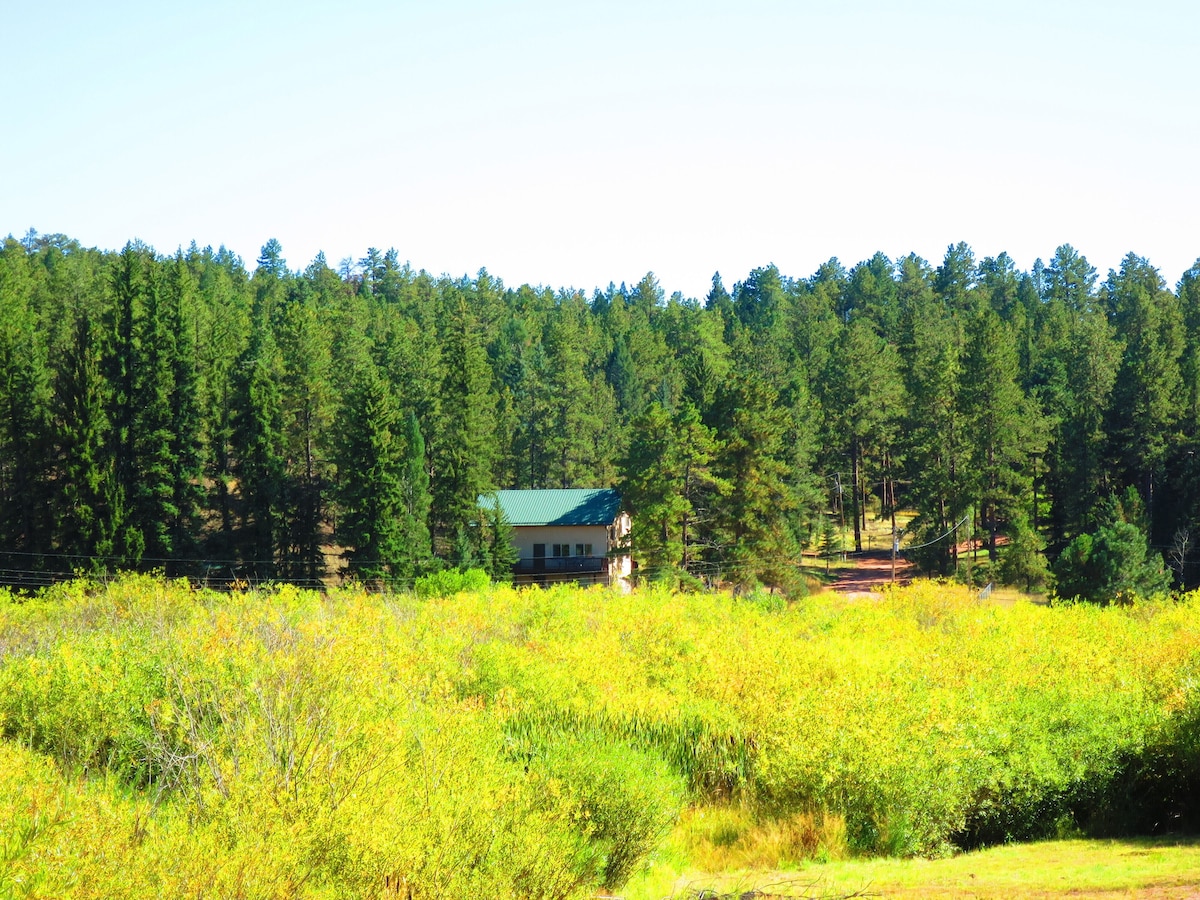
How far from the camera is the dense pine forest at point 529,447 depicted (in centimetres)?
5447

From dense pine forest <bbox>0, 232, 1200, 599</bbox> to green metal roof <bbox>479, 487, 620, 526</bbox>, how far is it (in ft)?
6.68

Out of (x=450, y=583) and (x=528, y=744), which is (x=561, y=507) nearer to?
(x=450, y=583)

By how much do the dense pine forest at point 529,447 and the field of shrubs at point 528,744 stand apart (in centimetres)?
1961

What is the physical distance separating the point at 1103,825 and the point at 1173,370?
4801 centimetres

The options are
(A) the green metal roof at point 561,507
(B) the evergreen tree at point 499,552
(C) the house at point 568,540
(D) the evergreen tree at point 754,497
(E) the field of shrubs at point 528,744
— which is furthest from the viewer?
(A) the green metal roof at point 561,507

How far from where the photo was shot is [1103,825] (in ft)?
71.5

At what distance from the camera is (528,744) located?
21234 millimetres

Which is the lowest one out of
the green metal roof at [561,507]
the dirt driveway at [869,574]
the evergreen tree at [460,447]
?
the dirt driveway at [869,574]

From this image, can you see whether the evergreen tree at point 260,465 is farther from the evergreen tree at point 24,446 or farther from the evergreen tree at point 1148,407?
the evergreen tree at point 1148,407

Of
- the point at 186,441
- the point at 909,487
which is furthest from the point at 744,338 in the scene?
the point at 186,441

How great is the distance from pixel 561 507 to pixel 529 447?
1990 centimetres

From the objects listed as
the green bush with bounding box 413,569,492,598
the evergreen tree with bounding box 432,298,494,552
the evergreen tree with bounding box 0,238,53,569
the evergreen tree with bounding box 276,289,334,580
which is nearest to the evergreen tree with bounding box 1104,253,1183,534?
the evergreen tree with bounding box 432,298,494,552

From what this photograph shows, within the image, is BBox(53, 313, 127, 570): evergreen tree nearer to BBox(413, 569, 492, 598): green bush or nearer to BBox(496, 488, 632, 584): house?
BBox(413, 569, 492, 598): green bush

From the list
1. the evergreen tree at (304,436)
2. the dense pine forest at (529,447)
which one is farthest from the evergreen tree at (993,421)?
the evergreen tree at (304,436)
